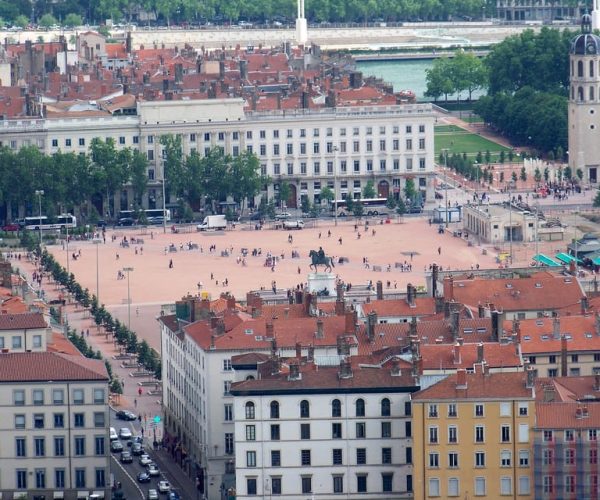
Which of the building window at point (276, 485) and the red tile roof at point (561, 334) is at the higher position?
the red tile roof at point (561, 334)

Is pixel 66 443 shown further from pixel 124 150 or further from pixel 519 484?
pixel 124 150

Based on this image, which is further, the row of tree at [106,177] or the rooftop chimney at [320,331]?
the row of tree at [106,177]

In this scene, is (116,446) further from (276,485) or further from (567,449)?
(567,449)

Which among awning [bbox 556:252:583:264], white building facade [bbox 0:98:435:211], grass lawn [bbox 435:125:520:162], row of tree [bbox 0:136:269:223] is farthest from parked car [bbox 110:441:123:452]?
grass lawn [bbox 435:125:520:162]

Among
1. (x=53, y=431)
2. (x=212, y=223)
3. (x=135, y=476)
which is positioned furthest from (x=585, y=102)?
(x=53, y=431)

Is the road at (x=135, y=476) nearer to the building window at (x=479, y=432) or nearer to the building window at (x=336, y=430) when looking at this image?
the building window at (x=336, y=430)

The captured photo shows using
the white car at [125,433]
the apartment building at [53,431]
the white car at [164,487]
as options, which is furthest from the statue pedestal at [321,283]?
the apartment building at [53,431]
